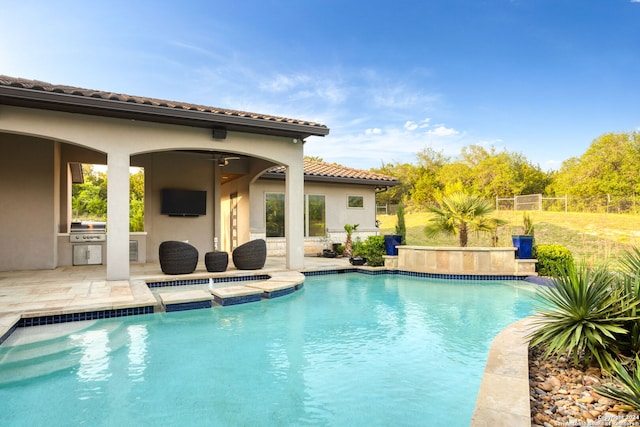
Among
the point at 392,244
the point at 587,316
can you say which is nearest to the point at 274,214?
the point at 392,244

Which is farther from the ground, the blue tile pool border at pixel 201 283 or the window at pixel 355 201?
the window at pixel 355 201

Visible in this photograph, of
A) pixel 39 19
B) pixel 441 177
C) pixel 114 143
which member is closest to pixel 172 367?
pixel 114 143

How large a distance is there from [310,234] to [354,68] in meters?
12.3

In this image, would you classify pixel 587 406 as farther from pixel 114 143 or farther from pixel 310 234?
pixel 310 234

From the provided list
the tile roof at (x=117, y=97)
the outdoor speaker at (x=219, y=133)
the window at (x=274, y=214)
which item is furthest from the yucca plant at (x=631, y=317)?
the window at (x=274, y=214)

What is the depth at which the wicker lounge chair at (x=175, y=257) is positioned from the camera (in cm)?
927

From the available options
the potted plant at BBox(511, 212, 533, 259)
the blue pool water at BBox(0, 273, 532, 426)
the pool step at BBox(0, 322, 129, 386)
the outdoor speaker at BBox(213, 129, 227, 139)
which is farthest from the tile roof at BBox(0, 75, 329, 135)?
the potted plant at BBox(511, 212, 533, 259)

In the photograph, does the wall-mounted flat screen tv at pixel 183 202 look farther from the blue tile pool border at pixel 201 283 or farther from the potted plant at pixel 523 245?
the potted plant at pixel 523 245

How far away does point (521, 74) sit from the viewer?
80.3ft

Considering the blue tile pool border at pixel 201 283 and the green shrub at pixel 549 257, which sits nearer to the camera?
the blue tile pool border at pixel 201 283

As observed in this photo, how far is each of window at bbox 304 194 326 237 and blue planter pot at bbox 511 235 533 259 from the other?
8.16 meters

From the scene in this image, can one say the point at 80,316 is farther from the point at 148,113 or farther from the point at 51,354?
the point at 148,113

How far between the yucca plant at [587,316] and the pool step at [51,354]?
5348mm

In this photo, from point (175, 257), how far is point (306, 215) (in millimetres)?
7746
